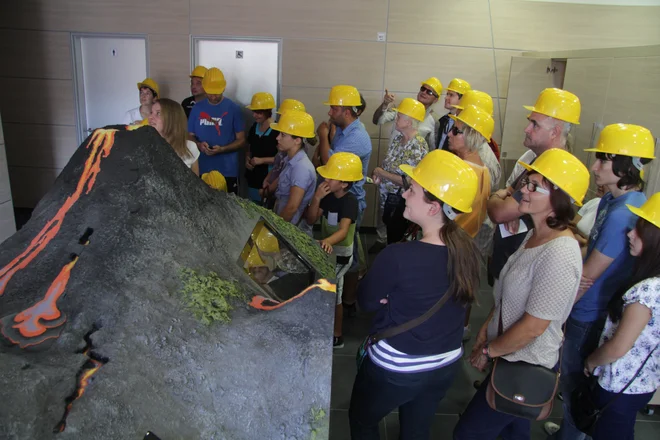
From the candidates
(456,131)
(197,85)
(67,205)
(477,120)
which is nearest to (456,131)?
(456,131)

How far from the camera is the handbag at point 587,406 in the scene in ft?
7.39

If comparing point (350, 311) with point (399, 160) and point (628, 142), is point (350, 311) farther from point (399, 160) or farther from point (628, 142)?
point (628, 142)

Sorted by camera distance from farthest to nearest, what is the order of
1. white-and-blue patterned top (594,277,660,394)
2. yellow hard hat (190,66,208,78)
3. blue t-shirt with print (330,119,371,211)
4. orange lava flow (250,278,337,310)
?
yellow hard hat (190,66,208,78) → blue t-shirt with print (330,119,371,211) → white-and-blue patterned top (594,277,660,394) → orange lava flow (250,278,337,310)

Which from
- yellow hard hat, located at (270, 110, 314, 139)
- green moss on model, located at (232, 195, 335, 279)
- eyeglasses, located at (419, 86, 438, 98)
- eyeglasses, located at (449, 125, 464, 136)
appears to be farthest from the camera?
eyeglasses, located at (419, 86, 438, 98)

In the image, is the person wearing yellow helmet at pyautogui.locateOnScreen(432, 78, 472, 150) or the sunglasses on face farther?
the person wearing yellow helmet at pyautogui.locateOnScreen(432, 78, 472, 150)

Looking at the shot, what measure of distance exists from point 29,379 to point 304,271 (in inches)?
51.9

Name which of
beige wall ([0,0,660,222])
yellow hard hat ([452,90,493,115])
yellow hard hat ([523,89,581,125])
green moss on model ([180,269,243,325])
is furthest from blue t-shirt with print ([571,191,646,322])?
beige wall ([0,0,660,222])

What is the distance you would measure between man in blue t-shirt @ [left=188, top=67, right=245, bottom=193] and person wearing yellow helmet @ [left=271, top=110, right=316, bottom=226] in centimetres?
180

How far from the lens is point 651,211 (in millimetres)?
2098

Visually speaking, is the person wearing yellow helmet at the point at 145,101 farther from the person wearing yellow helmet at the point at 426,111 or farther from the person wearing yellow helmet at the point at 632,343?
the person wearing yellow helmet at the point at 632,343

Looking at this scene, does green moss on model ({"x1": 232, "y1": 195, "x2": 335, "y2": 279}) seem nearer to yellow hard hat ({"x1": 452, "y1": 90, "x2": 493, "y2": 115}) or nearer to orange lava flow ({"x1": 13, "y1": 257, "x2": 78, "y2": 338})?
orange lava flow ({"x1": 13, "y1": 257, "x2": 78, "y2": 338})

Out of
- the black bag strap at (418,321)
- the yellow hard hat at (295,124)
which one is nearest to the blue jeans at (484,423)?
the black bag strap at (418,321)

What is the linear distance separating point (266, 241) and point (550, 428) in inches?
82.7

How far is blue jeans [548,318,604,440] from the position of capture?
7.92ft
